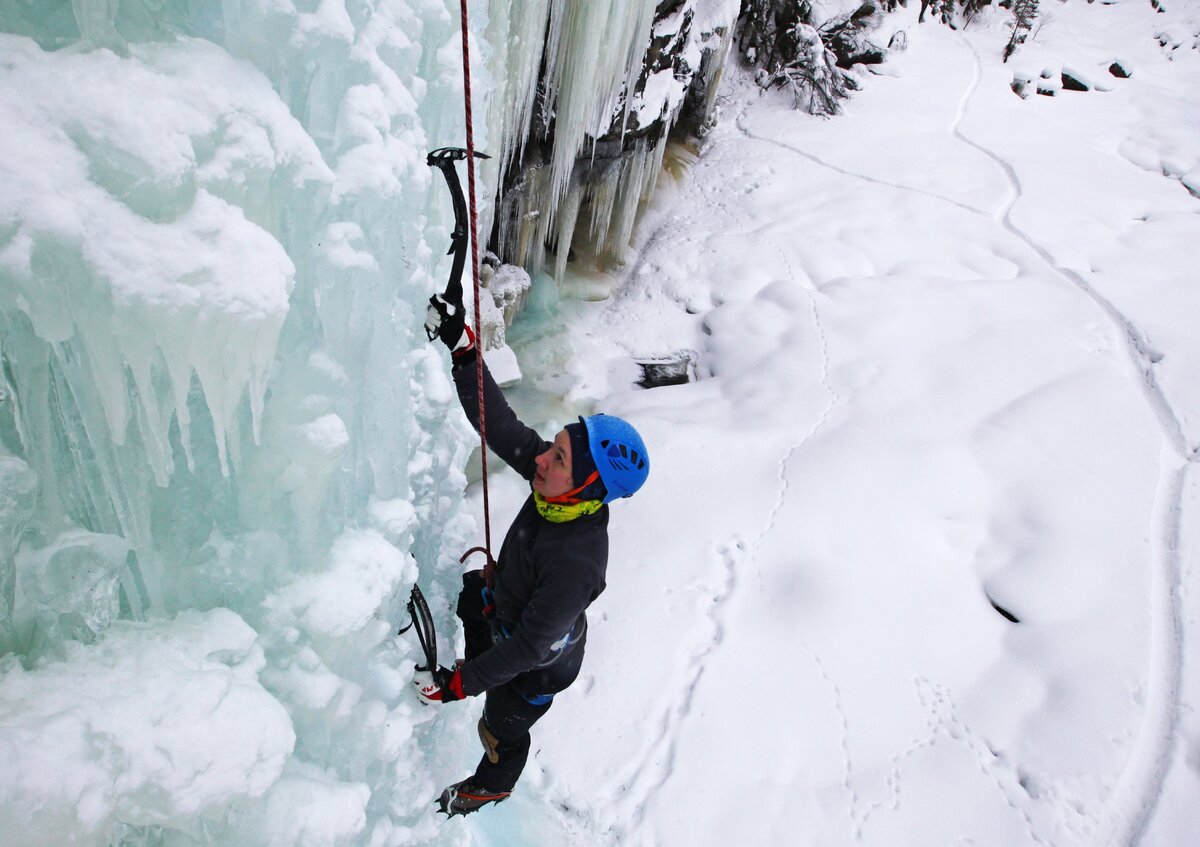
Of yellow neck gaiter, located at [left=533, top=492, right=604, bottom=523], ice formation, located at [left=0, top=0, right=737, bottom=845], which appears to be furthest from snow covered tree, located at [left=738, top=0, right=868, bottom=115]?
yellow neck gaiter, located at [left=533, top=492, right=604, bottom=523]

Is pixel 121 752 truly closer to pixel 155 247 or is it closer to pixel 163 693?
pixel 163 693

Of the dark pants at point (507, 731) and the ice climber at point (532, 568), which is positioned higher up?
the ice climber at point (532, 568)

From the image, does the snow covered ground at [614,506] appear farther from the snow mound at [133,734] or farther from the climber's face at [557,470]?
the climber's face at [557,470]

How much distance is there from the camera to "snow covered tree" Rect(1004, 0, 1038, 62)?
1335cm

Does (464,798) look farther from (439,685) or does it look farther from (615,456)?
(615,456)

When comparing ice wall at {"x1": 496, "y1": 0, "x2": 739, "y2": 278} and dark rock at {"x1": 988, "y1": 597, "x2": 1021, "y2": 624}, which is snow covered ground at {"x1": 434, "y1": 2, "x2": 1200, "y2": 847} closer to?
dark rock at {"x1": 988, "y1": 597, "x2": 1021, "y2": 624}

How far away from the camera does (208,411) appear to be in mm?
1397

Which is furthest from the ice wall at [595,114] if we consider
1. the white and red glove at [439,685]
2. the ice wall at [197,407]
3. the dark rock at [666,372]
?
→ the white and red glove at [439,685]

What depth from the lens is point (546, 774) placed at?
3307 mm

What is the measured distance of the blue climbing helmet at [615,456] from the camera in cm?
182

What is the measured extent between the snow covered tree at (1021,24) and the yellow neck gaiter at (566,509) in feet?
52.2

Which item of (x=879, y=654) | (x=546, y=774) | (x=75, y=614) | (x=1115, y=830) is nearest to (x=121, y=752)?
(x=75, y=614)

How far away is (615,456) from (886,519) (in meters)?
3.66

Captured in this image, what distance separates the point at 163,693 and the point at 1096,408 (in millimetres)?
6769
